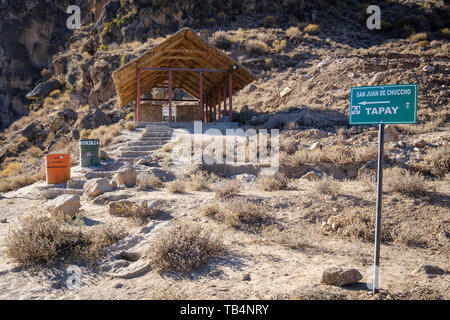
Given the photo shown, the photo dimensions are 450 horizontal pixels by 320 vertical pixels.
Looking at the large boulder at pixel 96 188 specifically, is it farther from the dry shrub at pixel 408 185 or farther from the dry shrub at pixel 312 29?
the dry shrub at pixel 312 29

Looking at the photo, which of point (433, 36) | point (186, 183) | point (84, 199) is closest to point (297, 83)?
point (186, 183)

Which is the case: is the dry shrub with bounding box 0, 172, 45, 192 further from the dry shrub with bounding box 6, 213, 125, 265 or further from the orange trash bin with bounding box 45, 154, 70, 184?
the dry shrub with bounding box 6, 213, 125, 265

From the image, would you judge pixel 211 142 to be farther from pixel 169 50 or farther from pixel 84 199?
pixel 169 50

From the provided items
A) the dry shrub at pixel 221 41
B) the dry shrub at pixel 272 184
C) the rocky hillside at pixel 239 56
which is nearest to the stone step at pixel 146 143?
the rocky hillside at pixel 239 56

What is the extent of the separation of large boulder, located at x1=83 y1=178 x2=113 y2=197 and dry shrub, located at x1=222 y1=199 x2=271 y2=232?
3.59 m

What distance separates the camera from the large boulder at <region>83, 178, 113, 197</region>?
7774mm

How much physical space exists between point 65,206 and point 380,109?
5598mm

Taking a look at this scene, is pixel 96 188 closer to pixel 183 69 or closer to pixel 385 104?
pixel 385 104

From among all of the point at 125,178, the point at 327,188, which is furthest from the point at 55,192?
the point at 327,188

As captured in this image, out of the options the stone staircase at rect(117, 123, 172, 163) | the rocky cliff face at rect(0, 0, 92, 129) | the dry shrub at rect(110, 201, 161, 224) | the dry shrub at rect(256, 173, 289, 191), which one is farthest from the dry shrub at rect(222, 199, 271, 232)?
the rocky cliff face at rect(0, 0, 92, 129)

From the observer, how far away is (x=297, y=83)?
58.9ft

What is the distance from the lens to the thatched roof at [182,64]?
1507 cm

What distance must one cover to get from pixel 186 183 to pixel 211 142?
3.38 m

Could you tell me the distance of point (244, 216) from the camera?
5.57 metres
